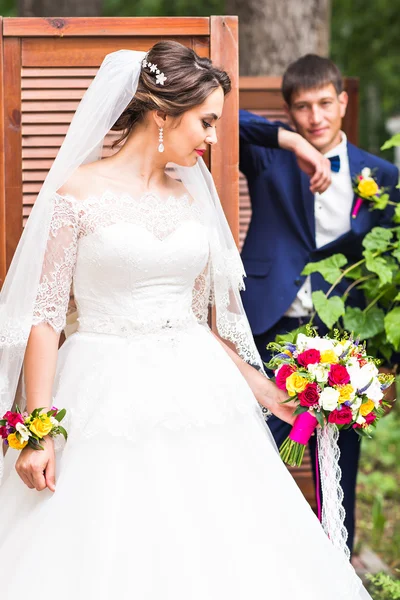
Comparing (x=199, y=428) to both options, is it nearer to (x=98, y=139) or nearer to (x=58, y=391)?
(x=58, y=391)

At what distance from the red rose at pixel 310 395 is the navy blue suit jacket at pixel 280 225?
1096mm

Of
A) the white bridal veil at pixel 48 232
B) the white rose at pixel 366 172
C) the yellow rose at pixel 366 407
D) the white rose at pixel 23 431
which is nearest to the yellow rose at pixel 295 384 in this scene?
the yellow rose at pixel 366 407

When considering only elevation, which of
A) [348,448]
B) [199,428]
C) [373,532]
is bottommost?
[373,532]

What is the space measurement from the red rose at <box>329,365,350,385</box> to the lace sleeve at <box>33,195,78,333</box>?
0.97 meters

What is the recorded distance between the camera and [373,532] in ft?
19.3

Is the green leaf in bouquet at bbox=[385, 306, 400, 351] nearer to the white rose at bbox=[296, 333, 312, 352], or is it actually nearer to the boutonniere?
the boutonniere

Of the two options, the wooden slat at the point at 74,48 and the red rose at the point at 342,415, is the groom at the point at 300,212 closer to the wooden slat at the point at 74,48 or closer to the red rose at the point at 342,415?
the wooden slat at the point at 74,48

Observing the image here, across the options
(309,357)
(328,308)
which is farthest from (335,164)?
(309,357)

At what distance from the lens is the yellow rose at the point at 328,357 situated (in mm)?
3170

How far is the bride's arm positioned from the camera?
336 cm

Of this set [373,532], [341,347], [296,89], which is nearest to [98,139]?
[341,347]

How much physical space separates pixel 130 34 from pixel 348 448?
2244 millimetres

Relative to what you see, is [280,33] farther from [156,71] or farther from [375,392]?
[375,392]

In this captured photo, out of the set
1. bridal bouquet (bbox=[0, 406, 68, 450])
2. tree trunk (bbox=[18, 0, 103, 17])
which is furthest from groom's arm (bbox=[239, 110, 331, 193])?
tree trunk (bbox=[18, 0, 103, 17])
